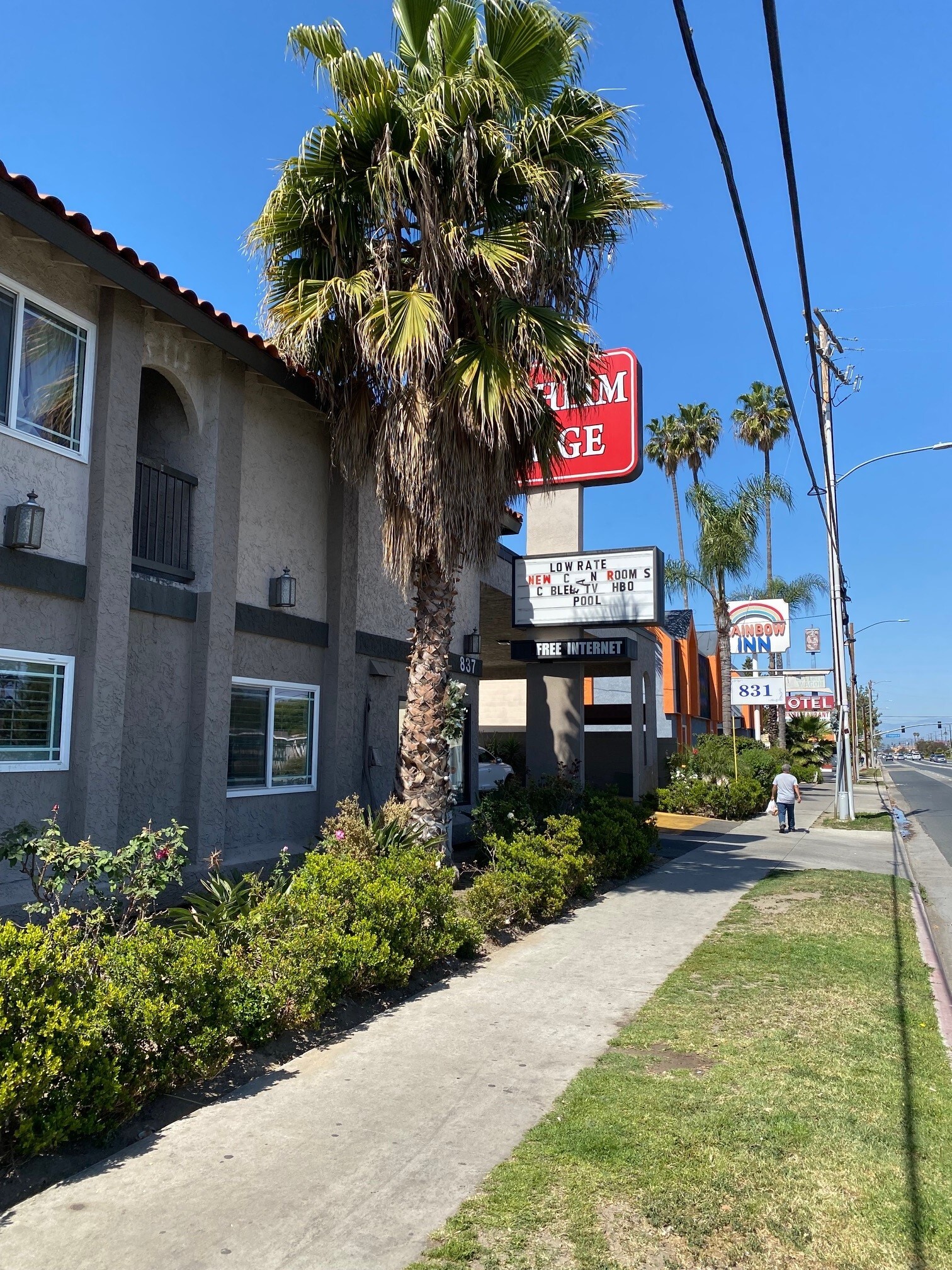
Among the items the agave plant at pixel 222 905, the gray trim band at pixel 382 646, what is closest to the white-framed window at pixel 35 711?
the agave plant at pixel 222 905

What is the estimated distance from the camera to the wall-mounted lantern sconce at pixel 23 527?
288 inches

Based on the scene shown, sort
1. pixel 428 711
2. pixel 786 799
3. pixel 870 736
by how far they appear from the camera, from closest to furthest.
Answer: pixel 428 711, pixel 786 799, pixel 870 736

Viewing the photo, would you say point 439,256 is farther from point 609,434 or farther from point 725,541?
point 725,541

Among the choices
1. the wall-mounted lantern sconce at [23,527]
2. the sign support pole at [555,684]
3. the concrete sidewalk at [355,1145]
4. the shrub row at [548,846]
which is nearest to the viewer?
the concrete sidewalk at [355,1145]

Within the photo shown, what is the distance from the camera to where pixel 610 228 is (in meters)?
10.6

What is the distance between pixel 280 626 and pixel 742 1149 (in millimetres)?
7536

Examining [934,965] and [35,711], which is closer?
[35,711]

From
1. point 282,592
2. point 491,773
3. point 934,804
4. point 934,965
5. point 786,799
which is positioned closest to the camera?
point 934,965

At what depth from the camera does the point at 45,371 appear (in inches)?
316

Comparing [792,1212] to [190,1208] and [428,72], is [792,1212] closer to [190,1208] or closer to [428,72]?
[190,1208]

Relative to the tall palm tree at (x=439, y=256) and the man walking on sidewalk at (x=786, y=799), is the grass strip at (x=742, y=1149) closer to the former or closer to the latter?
the tall palm tree at (x=439, y=256)

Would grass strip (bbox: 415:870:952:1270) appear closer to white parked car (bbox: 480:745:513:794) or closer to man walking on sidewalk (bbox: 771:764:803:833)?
white parked car (bbox: 480:745:513:794)

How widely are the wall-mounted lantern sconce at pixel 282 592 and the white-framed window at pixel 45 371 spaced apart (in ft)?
9.25

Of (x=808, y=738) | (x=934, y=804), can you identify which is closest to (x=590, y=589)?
(x=934, y=804)
